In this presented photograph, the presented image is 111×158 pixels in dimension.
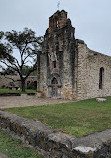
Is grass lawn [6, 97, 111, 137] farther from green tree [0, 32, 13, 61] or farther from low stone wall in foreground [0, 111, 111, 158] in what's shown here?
green tree [0, 32, 13, 61]

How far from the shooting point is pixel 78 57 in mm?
11867

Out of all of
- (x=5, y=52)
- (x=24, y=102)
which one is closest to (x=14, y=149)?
(x=24, y=102)

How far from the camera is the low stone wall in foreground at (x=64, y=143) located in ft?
8.21

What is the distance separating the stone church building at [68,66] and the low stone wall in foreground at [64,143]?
852cm

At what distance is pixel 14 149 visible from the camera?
3.60 m

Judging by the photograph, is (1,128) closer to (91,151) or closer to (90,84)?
(91,151)

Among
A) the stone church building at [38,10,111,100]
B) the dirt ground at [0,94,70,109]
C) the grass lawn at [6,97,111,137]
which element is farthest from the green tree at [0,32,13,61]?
the grass lawn at [6,97,111,137]

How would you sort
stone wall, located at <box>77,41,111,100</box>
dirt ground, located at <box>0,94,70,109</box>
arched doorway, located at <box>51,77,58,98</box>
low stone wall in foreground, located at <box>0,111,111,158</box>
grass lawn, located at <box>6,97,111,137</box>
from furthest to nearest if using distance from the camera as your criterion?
arched doorway, located at <box>51,77,58,98</box> → stone wall, located at <box>77,41,111,100</box> → dirt ground, located at <box>0,94,70,109</box> → grass lawn, located at <box>6,97,111,137</box> → low stone wall in foreground, located at <box>0,111,111,158</box>

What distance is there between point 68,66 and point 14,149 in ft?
32.0

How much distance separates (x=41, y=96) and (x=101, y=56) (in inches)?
302

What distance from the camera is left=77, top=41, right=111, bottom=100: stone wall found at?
12.0 metres

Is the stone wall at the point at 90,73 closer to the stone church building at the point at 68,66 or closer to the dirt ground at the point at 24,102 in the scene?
the stone church building at the point at 68,66

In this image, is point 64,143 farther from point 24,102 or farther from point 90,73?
point 90,73

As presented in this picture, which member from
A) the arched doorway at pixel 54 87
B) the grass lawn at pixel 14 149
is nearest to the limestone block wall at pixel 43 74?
the arched doorway at pixel 54 87
